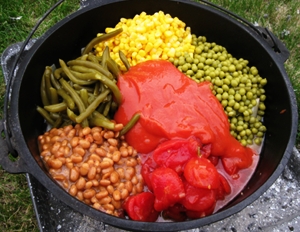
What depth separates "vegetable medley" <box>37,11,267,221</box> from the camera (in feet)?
7.84

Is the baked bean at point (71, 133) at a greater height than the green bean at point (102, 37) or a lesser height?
lesser

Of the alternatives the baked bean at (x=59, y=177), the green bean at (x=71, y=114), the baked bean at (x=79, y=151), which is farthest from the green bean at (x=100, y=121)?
the baked bean at (x=59, y=177)

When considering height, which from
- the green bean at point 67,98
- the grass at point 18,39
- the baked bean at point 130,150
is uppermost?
the green bean at point 67,98

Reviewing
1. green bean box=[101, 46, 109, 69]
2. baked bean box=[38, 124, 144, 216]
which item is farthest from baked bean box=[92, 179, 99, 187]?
green bean box=[101, 46, 109, 69]

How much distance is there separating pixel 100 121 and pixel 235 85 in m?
1.10

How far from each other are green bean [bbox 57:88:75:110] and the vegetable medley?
0.02 meters

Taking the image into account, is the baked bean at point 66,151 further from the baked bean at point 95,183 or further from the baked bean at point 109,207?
the baked bean at point 109,207

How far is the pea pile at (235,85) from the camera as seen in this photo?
9.23 ft

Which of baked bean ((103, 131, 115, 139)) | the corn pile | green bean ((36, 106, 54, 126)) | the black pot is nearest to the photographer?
the black pot

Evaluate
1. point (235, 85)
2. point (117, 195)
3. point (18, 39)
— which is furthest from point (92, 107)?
point (18, 39)

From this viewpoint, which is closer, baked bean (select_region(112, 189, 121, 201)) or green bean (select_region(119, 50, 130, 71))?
baked bean (select_region(112, 189, 121, 201))

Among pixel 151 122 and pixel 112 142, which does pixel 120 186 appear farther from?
pixel 151 122

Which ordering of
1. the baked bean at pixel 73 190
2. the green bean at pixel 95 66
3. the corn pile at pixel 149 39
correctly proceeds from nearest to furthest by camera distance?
the baked bean at pixel 73 190, the green bean at pixel 95 66, the corn pile at pixel 149 39

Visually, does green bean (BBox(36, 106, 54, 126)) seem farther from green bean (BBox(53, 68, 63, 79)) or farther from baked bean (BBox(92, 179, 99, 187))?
baked bean (BBox(92, 179, 99, 187))
